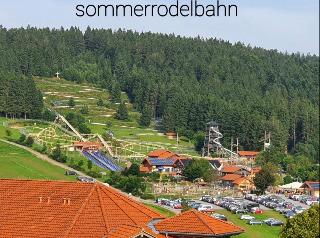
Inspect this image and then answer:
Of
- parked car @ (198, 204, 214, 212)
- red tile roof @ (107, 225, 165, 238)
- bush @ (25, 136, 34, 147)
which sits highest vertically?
red tile roof @ (107, 225, 165, 238)

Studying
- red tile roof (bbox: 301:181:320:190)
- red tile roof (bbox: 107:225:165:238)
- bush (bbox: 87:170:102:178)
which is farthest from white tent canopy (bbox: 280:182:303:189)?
red tile roof (bbox: 107:225:165:238)

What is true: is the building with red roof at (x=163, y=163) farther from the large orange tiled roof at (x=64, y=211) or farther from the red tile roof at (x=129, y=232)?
the red tile roof at (x=129, y=232)

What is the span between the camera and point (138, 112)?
6083 inches

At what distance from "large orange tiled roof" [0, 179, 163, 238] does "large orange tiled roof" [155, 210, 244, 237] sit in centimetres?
66

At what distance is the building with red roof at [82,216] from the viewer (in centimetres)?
2694

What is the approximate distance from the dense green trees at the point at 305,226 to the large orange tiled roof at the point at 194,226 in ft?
26.7

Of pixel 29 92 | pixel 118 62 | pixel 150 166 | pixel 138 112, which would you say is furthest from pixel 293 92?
pixel 150 166

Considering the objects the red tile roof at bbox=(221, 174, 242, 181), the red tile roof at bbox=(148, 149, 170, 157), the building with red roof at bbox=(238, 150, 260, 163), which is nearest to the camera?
the red tile roof at bbox=(221, 174, 242, 181)

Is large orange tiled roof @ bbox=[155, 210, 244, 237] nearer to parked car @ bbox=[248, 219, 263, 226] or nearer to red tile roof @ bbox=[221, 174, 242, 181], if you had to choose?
parked car @ bbox=[248, 219, 263, 226]

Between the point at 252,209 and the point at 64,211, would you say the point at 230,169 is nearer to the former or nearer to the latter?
the point at 252,209

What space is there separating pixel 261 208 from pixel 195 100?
73.5 m

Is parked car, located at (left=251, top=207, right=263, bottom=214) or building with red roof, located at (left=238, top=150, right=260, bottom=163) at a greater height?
parked car, located at (left=251, top=207, right=263, bottom=214)

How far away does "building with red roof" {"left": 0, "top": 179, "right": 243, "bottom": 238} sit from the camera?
26.9 metres

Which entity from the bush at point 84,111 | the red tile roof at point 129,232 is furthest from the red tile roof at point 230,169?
the red tile roof at point 129,232
